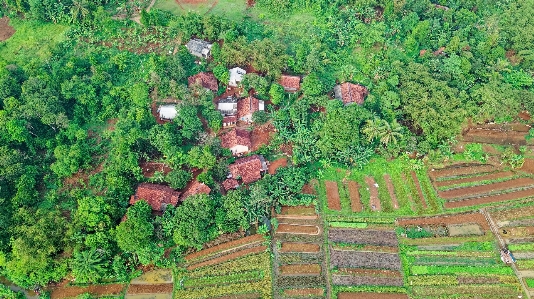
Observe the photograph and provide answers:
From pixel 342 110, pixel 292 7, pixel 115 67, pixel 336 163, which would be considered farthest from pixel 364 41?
pixel 115 67

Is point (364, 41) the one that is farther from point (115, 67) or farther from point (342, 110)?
point (115, 67)

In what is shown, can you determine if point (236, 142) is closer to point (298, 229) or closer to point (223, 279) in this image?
point (298, 229)

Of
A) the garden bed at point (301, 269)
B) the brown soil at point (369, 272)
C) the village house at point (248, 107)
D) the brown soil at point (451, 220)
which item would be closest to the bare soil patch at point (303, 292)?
the garden bed at point (301, 269)

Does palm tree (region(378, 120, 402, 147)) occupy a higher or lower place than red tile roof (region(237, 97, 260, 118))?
higher

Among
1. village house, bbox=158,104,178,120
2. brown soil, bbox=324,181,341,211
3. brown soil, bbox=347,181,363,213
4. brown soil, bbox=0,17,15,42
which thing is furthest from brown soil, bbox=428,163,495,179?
brown soil, bbox=0,17,15,42

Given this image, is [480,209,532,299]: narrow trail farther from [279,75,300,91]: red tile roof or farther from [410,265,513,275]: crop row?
[279,75,300,91]: red tile roof

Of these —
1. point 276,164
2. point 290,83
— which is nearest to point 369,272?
point 276,164

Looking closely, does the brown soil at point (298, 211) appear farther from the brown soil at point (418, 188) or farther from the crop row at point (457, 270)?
the brown soil at point (418, 188)
